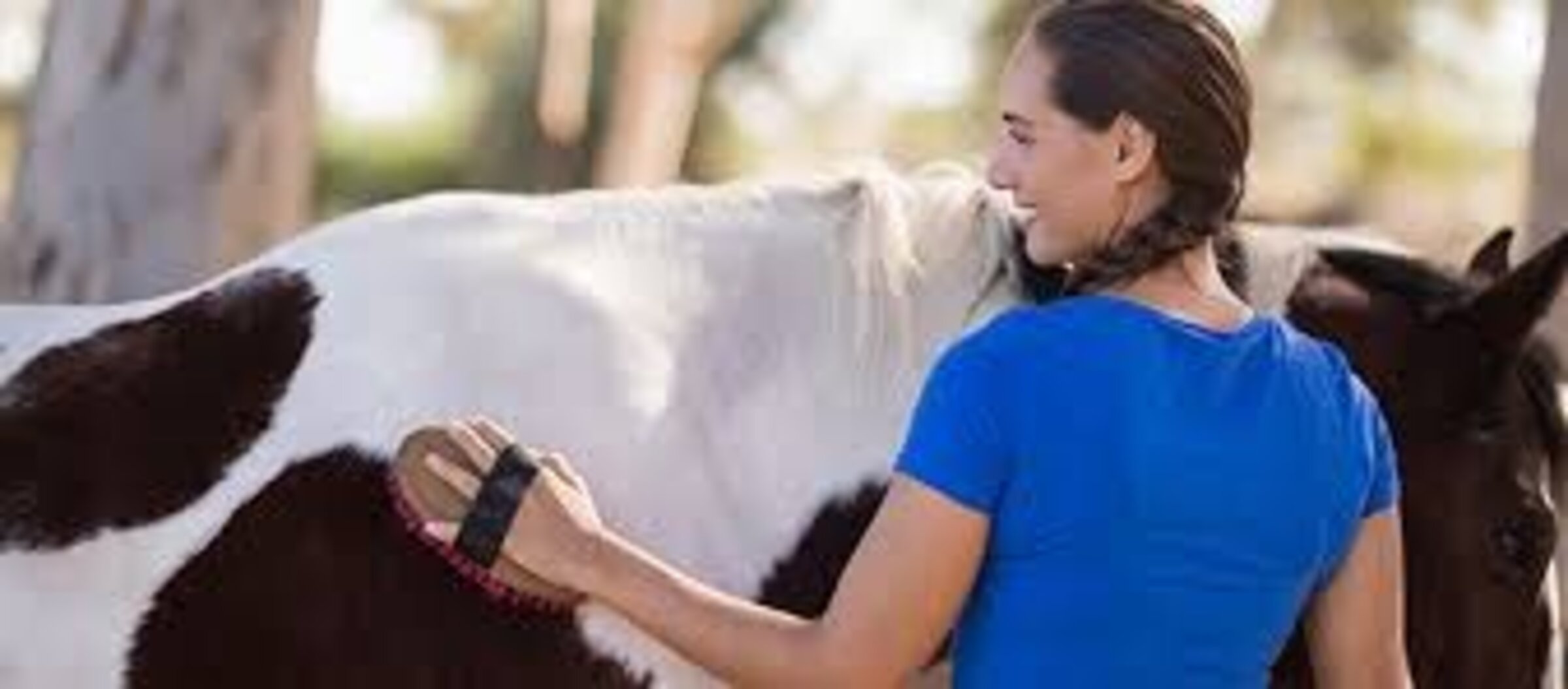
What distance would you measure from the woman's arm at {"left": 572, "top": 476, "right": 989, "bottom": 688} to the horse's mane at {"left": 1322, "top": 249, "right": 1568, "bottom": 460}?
1.28 m

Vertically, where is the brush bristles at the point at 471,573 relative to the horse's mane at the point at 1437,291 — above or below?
below

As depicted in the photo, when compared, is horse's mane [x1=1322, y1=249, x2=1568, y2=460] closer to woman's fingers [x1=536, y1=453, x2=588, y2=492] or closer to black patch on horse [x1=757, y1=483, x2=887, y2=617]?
black patch on horse [x1=757, y1=483, x2=887, y2=617]

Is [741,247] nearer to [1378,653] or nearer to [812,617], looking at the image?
[812,617]

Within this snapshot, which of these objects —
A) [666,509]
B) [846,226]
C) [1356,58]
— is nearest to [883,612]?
[666,509]

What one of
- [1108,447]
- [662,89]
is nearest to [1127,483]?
[1108,447]

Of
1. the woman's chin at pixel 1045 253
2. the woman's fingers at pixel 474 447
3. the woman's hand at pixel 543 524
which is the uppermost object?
the woman's chin at pixel 1045 253

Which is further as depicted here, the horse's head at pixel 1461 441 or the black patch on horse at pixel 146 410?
the horse's head at pixel 1461 441

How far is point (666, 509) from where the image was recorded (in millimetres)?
4242

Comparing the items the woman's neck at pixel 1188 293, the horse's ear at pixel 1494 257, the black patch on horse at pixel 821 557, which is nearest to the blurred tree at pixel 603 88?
the horse's ear at pixel 1494 257

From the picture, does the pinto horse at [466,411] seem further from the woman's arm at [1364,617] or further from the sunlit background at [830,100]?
the sunlit background at [830,100]

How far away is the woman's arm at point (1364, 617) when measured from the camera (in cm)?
379

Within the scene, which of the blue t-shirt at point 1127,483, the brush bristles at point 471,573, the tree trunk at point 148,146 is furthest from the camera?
the tree trunk at point 148,146

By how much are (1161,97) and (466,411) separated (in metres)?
1.09

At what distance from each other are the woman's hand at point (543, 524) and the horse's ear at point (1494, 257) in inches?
64.1
